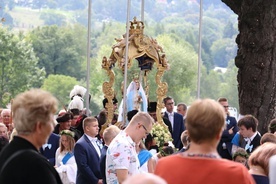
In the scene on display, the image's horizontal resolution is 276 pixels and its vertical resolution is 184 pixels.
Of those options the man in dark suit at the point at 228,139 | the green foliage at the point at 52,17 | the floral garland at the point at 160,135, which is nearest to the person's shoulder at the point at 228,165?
the floral garland at the point at 160,135

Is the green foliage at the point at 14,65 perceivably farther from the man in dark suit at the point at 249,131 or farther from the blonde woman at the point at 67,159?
the blonde woman at the point at 67,159

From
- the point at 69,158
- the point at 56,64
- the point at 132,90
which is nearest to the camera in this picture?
the point at 69,158

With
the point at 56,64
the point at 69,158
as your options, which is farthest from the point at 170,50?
the point at 69,158

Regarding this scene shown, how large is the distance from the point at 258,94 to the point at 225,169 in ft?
46.4

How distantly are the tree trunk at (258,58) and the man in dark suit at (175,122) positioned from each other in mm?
1732

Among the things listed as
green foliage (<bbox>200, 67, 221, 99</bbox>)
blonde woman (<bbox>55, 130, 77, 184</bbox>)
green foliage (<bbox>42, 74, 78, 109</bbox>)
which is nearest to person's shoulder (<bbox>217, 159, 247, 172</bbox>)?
blonde woman (<bbox>55, 130, 77, 184</bbox>)

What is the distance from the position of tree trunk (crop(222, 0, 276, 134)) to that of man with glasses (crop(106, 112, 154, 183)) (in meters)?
9.90

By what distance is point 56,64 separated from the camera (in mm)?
125562

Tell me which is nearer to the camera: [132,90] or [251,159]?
[251,159]

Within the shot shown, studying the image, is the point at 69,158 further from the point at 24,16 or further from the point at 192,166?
the point at 24,16

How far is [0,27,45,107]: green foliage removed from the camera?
98500 millimetres

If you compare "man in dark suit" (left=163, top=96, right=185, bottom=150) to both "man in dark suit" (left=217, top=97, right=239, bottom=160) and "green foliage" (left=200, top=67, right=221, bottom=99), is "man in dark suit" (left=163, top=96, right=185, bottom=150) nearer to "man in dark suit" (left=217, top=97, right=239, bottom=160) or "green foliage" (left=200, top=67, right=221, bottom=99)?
"man in dark suit" (left=217, top=97, right=239, bottom=160)

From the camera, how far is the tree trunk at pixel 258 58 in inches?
805

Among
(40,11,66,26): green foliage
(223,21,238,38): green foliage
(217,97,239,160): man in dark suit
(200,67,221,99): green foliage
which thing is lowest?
(200,67,221,99): green foliage
